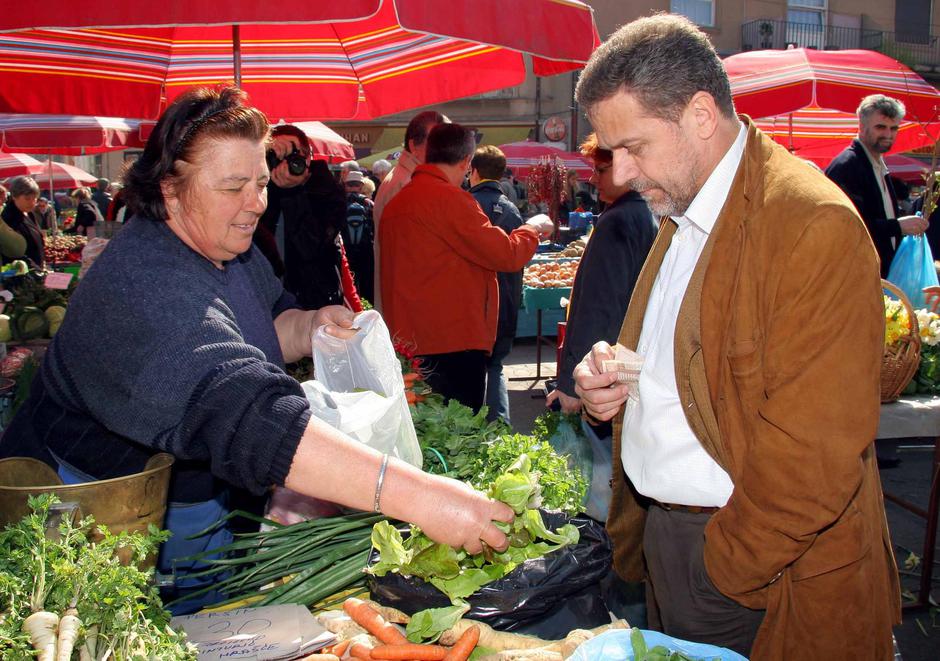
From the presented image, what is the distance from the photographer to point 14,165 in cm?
1482

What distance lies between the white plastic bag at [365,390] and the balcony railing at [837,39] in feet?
83.8

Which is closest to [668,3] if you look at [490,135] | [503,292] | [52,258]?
[490,135]

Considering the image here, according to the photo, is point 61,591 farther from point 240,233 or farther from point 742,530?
point 742,530

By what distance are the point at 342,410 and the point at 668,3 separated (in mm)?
25517

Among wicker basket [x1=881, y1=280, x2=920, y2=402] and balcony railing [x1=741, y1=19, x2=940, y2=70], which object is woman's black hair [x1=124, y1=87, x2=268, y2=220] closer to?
wicker basket [x1=881, y1=280, x2=920, y2=402]

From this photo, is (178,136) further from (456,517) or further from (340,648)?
(340,648)

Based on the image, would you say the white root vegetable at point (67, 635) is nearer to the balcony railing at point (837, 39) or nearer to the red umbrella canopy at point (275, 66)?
the red umbrella canopy at point (275, 66)

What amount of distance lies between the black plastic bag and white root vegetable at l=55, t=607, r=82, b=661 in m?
0.76

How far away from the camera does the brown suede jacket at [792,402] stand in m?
1.60

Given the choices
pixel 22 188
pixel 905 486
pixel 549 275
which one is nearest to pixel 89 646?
pixel 905 486

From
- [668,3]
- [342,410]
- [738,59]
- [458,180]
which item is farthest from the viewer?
[668,3]

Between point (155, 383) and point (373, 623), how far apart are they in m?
0.75

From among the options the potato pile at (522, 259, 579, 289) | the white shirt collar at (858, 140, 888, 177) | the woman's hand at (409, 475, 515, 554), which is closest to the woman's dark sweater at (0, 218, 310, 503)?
the woman's hand at (409, 475, 515, 554)

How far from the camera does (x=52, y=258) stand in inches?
456
